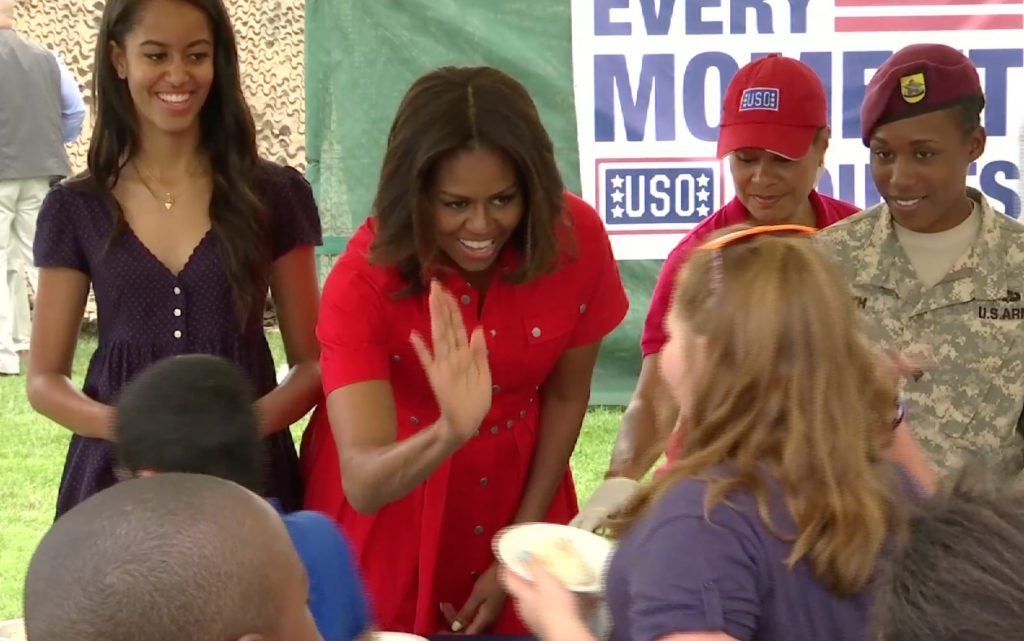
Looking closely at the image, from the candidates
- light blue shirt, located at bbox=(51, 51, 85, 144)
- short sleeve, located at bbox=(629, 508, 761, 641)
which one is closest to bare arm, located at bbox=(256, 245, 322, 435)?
short sleeve, located at bbox=(629, 508, 761, 641)

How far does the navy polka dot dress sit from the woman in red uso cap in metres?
0.79

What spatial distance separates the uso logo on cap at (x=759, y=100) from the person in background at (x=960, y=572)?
2.01 meters

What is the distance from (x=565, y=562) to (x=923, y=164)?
1.17 m

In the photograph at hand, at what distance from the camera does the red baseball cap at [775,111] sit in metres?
2.92

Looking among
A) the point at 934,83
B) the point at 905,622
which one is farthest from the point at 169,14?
the point at 905,622

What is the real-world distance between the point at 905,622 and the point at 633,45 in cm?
400

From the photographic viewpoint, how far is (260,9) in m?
8.92

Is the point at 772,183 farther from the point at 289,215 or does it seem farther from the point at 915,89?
the point at 289,215

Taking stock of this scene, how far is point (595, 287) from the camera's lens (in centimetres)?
258

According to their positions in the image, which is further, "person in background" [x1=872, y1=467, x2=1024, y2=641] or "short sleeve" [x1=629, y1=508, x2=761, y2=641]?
"short sleeve" [x1=629, y1=508, x2=761, y2=641]

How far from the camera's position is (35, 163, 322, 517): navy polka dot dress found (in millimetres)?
2623

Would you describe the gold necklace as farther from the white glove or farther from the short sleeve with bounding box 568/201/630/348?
the white glove

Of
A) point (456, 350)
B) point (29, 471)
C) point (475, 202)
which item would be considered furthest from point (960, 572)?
point (29, 471)

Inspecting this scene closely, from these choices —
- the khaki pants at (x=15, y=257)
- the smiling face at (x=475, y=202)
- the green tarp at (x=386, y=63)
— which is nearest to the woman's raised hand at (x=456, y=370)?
the smiling face at (x=475, y=202)
